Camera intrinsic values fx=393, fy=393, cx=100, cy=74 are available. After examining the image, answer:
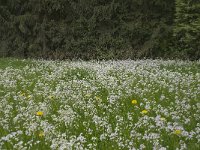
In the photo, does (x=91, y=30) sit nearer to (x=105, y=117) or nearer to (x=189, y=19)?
(x=189, y=19)

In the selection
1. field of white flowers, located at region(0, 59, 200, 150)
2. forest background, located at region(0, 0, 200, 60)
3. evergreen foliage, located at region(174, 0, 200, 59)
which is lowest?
forest background, located at region(0, 0, 200, 60)

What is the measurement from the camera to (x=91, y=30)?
75.5 feet

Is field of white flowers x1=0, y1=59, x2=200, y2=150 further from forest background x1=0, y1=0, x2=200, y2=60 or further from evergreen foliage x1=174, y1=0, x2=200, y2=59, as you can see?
forest background x1=0, y1=0, x2=200, y2=60

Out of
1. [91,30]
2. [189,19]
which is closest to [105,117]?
[189,19]

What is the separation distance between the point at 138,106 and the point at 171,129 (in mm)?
2266

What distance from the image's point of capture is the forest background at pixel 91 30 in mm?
21375

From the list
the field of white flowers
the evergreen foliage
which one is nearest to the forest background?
the evergreen foliage

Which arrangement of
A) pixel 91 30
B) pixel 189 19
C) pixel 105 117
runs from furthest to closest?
pixel 91 30 < pixel 189 19 < pixel 105 117

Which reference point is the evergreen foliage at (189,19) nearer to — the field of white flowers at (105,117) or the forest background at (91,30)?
the forest background at (91,30)

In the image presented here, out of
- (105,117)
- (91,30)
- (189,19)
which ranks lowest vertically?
(91,30)

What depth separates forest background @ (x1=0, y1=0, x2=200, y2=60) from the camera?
2138 cm

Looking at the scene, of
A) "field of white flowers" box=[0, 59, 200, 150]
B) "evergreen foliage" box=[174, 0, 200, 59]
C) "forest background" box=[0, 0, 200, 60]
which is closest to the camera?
"field of white flowers" box=[0, 59, 200, 150]

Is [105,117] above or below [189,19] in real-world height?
above

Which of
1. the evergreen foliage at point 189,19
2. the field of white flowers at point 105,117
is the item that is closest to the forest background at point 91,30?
the evergreen foliage at point 189,19
